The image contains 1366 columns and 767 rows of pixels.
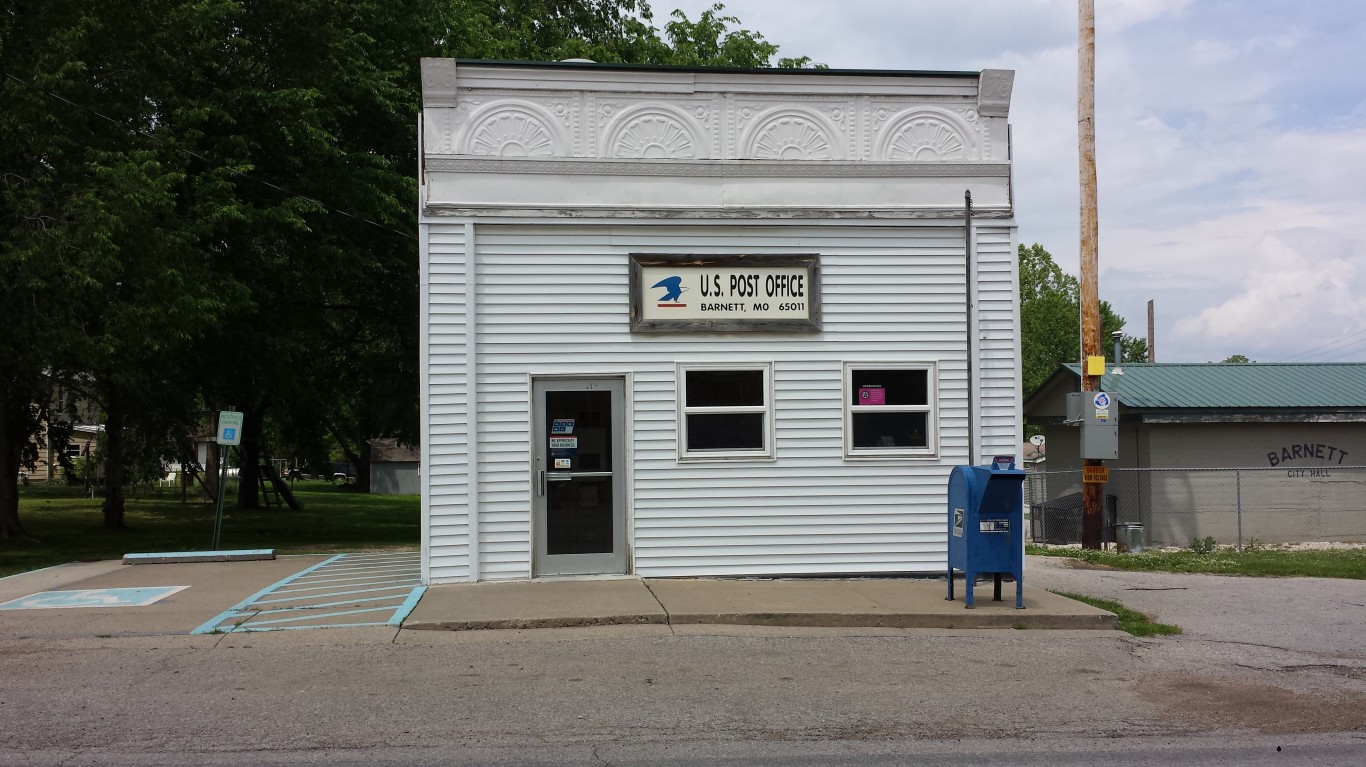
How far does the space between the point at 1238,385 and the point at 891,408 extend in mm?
13099

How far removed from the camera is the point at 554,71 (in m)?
12.5

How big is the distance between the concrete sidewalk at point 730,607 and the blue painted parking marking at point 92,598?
296 cm

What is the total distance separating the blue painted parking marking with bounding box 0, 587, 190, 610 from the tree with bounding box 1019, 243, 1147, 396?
55.6 m

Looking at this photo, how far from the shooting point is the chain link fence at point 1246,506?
20.5m

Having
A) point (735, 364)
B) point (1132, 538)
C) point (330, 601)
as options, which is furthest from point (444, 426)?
point (1132, 538)

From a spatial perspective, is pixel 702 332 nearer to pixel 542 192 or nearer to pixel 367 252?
pixel 542 192

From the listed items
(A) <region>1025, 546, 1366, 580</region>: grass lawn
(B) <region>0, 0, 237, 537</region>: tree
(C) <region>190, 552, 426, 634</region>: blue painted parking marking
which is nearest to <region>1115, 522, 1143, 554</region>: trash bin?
(A) <region>1025, 546, 1366, 580</region>: grass lawn

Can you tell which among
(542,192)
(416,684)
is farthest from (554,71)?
(416,684)

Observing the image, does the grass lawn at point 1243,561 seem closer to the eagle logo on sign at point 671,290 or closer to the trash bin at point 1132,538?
the trash bin at point 1132,538

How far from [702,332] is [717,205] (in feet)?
4.63

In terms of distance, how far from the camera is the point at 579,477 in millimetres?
12336

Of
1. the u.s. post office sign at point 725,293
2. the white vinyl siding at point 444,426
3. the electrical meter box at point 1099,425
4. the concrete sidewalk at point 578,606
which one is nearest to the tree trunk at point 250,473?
the concrete sidewalk at point 578,606

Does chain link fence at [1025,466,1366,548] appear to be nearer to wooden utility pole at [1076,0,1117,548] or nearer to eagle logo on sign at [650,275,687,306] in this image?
wooden utility pole at [1076,0,1117,548]

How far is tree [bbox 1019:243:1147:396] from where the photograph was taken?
6334 centimetres
